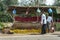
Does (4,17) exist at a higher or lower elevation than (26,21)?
lower

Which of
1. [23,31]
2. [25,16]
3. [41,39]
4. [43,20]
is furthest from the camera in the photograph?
[25,16]

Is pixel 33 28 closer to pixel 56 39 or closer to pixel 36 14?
pixel 36 14

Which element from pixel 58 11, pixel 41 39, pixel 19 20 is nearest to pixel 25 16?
pixel 19 20

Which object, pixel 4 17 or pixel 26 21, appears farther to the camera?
pixel 4 17

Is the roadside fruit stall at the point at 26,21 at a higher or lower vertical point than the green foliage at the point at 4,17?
higher

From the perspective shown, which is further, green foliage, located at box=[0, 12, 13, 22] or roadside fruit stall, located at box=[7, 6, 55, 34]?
green foliage, located at box=[0, 12, 13, 22]

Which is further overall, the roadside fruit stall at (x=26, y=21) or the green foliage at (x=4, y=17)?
the green foliage at (x=4, y=17)

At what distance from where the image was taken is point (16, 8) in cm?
2362

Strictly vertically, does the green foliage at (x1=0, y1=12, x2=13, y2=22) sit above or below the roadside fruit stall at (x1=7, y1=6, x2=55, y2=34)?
below

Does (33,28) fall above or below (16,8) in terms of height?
below

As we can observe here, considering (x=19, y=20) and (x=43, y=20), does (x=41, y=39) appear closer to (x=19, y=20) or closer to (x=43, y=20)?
(x=43, y=20)

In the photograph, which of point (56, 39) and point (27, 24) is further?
point (27, 24)

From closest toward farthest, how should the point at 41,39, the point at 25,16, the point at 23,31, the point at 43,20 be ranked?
1. the point at 41,39
2. the point at 43,20
3. the point at 23,31
4. the point at 25,16

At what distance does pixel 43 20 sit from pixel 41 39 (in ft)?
13.2
